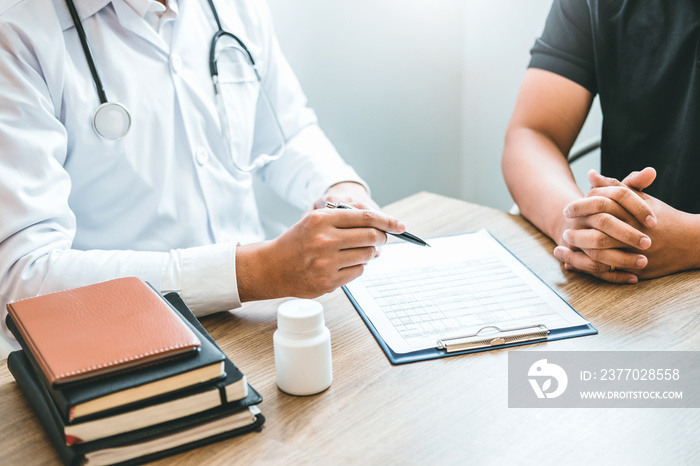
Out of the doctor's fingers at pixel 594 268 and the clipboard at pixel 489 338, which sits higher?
the clipboard at pixel 489 338

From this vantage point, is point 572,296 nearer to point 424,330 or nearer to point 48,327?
point 424,330

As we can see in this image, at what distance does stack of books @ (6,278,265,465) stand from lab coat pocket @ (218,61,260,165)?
0.62 metres

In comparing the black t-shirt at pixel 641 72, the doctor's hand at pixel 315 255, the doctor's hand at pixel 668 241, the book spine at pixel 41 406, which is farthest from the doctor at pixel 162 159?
the black t-shirt at pixel 641 72

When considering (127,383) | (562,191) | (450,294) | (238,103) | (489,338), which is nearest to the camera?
(127,383)

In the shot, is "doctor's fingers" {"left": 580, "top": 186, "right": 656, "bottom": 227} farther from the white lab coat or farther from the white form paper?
the white lab coat

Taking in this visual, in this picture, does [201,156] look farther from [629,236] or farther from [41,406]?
[629,236]

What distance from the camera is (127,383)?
59 centimetres

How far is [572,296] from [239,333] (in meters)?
0.52

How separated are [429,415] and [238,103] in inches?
32.9

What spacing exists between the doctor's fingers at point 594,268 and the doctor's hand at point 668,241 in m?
0.02

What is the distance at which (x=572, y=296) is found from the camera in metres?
0.95

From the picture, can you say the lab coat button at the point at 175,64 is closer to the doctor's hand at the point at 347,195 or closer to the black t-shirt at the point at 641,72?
the doctor's hand at the point at 347,195

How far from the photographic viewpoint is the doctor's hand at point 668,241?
985mm

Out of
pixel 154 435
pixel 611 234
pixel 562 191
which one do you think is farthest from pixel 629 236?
pixel 154 435
